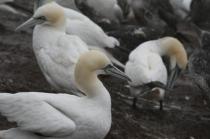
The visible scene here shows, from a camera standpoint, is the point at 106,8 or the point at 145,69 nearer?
the point at 145,69

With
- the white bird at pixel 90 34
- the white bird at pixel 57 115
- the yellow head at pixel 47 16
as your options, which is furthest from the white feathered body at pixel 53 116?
the white bird at pixel 90 34

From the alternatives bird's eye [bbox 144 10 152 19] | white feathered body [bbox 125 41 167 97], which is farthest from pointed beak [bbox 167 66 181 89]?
bird's eye [bbox 144 10 152 19]

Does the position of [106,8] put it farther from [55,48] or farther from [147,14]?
[55,48]

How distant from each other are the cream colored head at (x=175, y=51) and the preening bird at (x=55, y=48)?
1.55 metres

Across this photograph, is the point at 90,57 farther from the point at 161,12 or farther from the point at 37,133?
the point at 161,12

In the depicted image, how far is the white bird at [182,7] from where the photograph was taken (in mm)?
13617

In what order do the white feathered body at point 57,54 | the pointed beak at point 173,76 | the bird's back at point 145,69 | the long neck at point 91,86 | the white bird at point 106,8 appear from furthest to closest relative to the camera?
the white bird at point 106,8 < the pointed beak at point 173,76 < the bird's back at point 145,69 < the white feathered body at point 57,54 < the long neck at point 91,86

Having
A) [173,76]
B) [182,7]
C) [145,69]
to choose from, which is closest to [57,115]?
[145,69]

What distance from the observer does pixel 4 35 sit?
1177cm

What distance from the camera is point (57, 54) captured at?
8.55 meters

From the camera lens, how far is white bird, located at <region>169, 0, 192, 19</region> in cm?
1362

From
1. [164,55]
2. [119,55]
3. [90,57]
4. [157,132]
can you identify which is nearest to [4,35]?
[119,55]

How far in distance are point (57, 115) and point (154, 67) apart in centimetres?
271

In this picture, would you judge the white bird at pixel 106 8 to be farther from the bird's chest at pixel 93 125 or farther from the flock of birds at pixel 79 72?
the bird's chest at pixel 93 125
